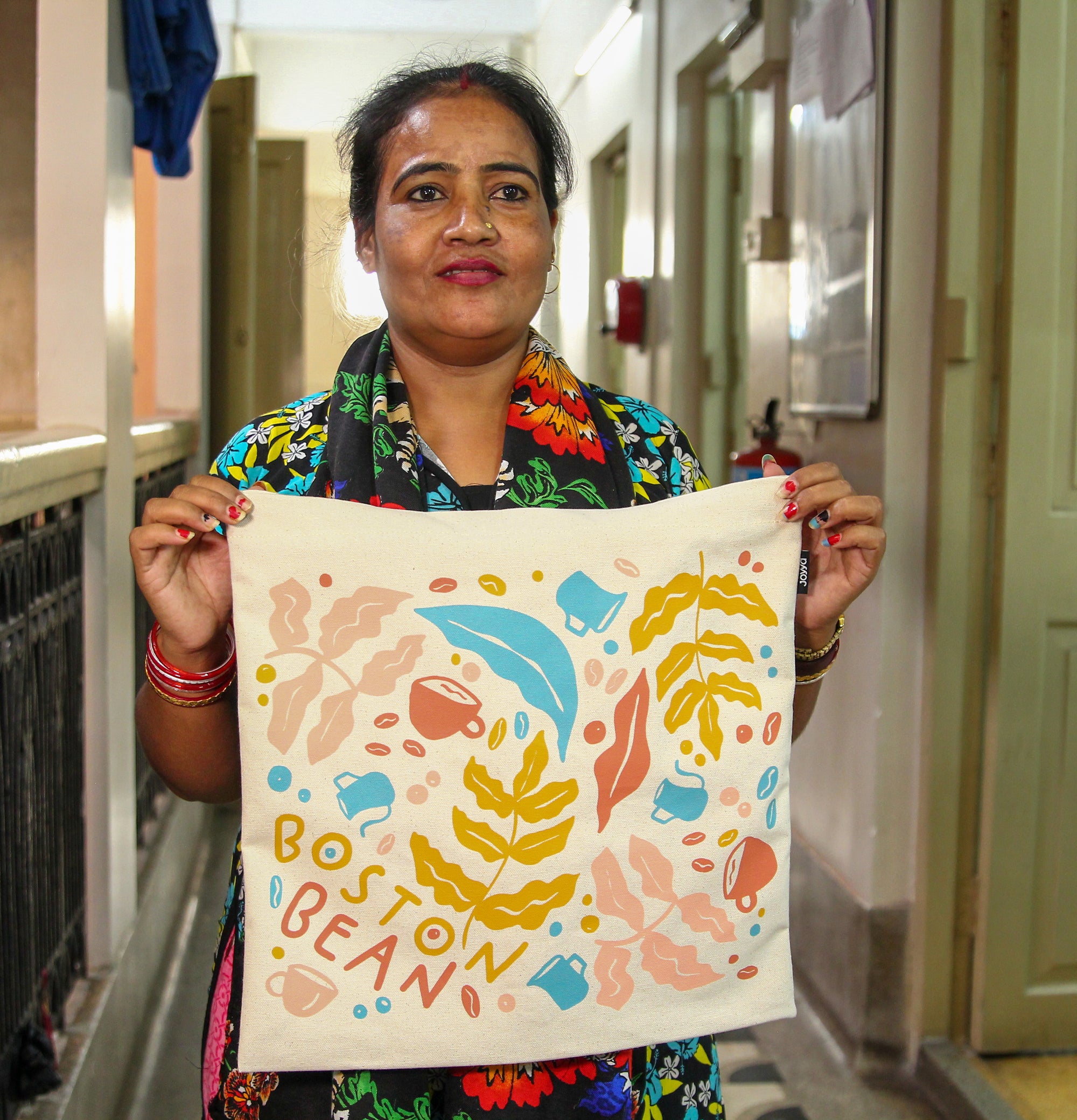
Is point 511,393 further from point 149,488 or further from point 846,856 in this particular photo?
point 149,488

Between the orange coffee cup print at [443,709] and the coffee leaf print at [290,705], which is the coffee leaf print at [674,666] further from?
the coffee leaf print at [290,705]

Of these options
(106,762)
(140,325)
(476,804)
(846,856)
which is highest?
(140,325)

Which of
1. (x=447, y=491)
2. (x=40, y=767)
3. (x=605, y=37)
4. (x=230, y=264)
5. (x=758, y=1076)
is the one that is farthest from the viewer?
(x=605, y=37)

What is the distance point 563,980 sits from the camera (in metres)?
1.05

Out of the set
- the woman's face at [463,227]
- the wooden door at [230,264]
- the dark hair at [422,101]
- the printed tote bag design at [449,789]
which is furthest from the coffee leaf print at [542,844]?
the wooden door at [230,264]

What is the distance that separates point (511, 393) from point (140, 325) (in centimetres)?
433

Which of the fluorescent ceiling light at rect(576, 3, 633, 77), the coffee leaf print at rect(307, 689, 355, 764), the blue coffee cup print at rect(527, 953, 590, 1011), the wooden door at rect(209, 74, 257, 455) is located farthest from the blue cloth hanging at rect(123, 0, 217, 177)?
the fluorescent ceiling light at rect(576, 3, 633, 77)

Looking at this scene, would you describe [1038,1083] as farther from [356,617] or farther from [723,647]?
[356,617]

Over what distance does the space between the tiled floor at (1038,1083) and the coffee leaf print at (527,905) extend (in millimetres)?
1575

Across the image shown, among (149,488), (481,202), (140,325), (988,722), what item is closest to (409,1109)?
(481,202)

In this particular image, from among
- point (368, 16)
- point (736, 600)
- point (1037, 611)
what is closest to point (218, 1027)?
point (736, 600)

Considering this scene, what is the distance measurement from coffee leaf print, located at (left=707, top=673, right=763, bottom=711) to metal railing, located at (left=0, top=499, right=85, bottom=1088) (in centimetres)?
110

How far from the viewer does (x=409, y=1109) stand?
3.47 ft

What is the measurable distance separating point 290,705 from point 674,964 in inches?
16.9
